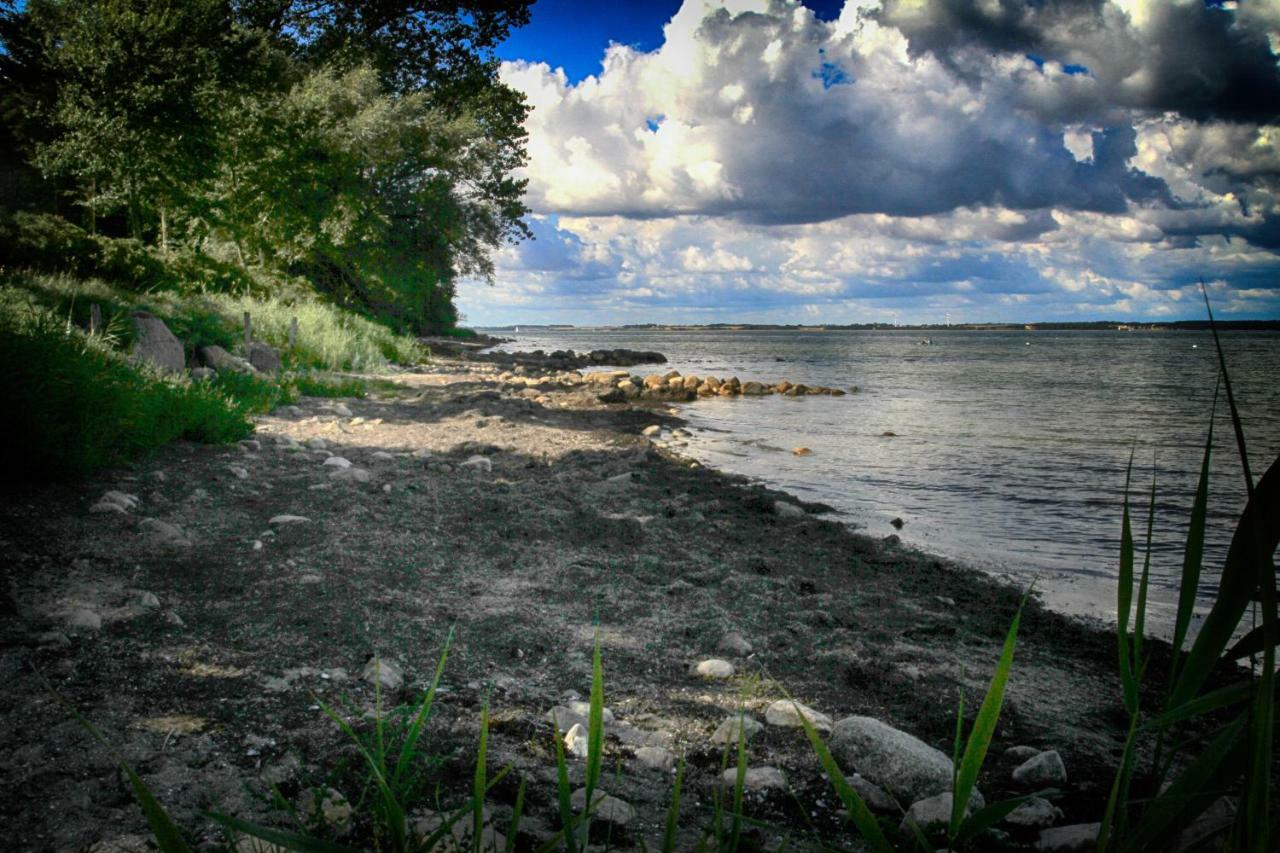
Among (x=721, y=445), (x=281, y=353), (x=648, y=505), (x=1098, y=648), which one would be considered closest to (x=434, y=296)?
(x=281, y=353)

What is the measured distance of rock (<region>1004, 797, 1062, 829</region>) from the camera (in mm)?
2443

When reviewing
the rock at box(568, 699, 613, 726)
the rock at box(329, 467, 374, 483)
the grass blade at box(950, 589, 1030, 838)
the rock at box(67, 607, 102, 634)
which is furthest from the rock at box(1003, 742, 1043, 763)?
the rock at box(329, 467, 374, 483)

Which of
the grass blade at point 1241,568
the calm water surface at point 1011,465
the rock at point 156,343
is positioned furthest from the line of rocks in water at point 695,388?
the grass blade at point 1241,568

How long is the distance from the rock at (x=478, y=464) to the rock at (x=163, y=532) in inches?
145

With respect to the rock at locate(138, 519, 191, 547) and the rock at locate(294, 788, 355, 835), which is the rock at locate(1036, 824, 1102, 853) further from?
the rock at locate(138, 519, 191, 547)

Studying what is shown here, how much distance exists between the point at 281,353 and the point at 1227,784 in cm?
1828

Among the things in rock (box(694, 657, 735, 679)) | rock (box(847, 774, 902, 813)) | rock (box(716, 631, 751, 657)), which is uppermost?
rock (box(847, 774, 902, 813))

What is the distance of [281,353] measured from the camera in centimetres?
1677

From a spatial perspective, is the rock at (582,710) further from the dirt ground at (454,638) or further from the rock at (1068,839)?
the rock at (1068,839)

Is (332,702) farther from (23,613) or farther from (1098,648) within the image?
(1098,648)

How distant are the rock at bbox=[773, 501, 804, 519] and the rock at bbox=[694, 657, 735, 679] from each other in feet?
14.2

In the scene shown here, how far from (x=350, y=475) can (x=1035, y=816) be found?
5994mm

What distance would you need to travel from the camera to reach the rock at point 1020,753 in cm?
300

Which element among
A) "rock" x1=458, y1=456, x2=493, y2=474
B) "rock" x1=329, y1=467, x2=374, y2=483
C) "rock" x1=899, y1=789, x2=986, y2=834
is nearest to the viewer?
"rock" x1=899, y1=789, x2=986, y2=834
